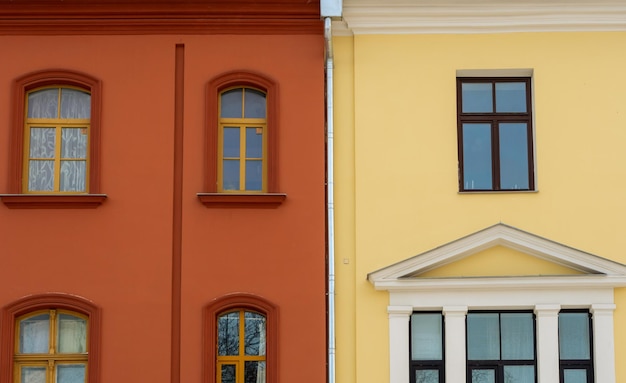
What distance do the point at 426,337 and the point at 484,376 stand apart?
99cm

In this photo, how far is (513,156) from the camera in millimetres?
15562

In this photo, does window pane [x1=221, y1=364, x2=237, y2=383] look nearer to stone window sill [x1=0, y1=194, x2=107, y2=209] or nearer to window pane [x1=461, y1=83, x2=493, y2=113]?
stone window sill [x1=0, y1=194, x2=107, y2=209]

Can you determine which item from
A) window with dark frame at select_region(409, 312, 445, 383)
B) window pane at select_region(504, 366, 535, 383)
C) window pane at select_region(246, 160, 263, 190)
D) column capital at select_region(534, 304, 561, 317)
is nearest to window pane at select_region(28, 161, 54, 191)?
window pane at select_region(246, 160, 263, 190)

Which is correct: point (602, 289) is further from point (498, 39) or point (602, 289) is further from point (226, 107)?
point (226, 107)

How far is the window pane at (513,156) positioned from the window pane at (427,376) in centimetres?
290

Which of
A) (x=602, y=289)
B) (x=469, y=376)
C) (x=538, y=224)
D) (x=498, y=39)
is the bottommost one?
(x=469, y=376)

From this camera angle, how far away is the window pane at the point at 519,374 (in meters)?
14.9

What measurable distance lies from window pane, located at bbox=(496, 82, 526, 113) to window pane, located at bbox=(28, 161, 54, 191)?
6.73 meters

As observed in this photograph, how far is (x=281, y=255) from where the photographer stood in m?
15.1

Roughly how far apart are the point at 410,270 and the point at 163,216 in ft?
12.0

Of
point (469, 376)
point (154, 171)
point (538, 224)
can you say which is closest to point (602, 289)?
point (538, 224)

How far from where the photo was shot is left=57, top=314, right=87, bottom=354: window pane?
593 inches

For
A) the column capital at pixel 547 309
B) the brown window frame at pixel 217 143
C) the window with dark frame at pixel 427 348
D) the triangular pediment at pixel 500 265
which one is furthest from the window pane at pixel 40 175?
the column capital at pixel 547 309

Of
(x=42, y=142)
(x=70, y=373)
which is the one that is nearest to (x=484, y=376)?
(x=70, y=373)
